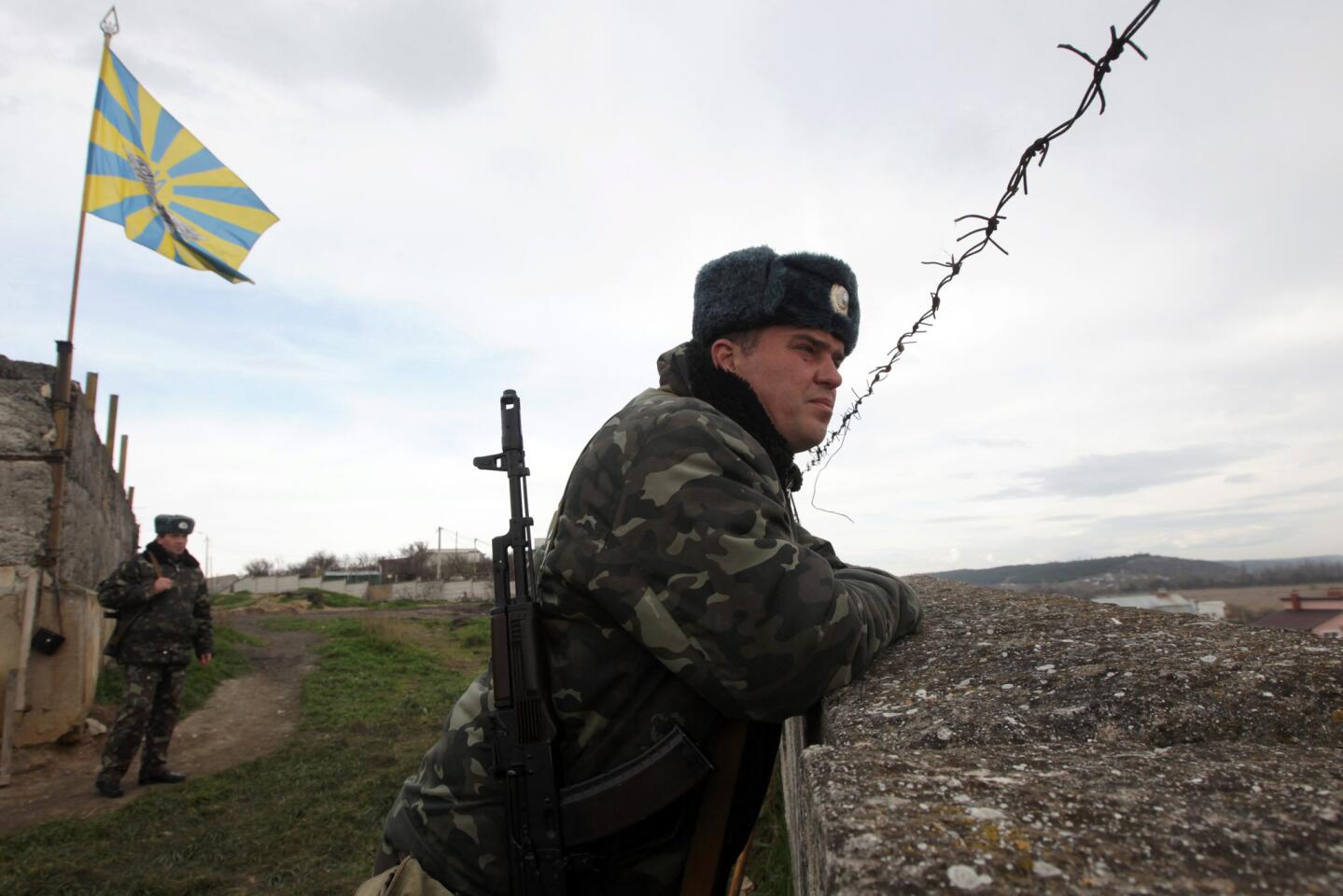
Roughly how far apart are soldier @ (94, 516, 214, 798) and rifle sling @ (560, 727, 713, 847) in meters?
5.90

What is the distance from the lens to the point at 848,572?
1843 mm

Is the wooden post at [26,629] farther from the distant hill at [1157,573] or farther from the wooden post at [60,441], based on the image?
the distant hill at [1157,573]

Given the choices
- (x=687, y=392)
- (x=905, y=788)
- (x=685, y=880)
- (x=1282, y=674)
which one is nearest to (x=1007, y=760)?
(x=905, y=788)

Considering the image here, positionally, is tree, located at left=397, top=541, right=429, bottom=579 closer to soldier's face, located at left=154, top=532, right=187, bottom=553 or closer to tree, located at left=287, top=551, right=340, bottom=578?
tree, located at left=287, top=551, right=340, bottom=578

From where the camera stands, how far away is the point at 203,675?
946 centimetres

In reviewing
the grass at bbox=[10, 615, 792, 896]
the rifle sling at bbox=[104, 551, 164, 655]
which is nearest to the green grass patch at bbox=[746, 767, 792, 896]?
the grass at bbox=[10, 615, 792, 896]

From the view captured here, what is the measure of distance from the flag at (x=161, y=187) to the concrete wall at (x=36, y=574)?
5.40 feet

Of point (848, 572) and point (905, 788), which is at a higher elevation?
point (848, 572)

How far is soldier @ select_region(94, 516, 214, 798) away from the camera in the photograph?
5879 mm

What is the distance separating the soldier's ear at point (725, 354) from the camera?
6.31ft

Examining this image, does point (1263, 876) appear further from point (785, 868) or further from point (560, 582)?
point (785, 868)

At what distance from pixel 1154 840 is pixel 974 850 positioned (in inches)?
6.6

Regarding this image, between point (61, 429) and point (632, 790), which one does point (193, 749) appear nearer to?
point (61, 429)

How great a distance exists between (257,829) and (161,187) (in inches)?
246
